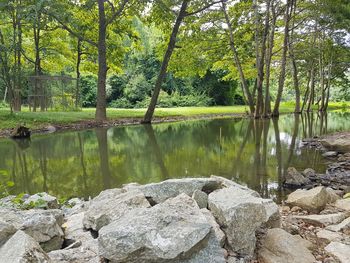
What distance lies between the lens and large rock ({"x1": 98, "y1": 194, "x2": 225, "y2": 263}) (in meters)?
2.61

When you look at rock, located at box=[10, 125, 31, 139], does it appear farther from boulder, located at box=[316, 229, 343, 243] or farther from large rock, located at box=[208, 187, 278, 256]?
boulder, located at box=[316, 229, 343, 243]

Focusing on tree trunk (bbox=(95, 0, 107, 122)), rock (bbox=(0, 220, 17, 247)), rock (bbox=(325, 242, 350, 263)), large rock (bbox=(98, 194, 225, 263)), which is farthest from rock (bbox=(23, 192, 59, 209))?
tree trunk (bbox=(95, 0, 107, 122))

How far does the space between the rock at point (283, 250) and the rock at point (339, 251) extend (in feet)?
0.66

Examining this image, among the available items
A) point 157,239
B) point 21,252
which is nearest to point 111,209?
point 157,239

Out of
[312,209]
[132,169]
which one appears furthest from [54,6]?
[312,209]

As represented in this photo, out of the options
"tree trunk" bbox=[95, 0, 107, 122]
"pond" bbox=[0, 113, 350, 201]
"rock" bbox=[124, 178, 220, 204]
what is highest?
"tree trunk" bbox=[95, 0, 107, 122]

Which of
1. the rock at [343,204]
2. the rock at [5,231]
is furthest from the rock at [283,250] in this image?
the rock at [5,231]

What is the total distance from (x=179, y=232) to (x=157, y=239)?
0.59ft

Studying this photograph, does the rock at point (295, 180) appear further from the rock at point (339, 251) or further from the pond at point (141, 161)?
the rock at point (339, 251)

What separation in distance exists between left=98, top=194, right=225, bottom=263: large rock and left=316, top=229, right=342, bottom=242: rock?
1.29 metres

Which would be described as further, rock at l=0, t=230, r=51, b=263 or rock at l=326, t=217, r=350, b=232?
rock at l=326, t=217, r=350, b=232

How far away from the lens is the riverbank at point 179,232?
2.64 metres

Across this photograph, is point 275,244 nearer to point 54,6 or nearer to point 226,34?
point 54,6

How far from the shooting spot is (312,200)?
4879mm
